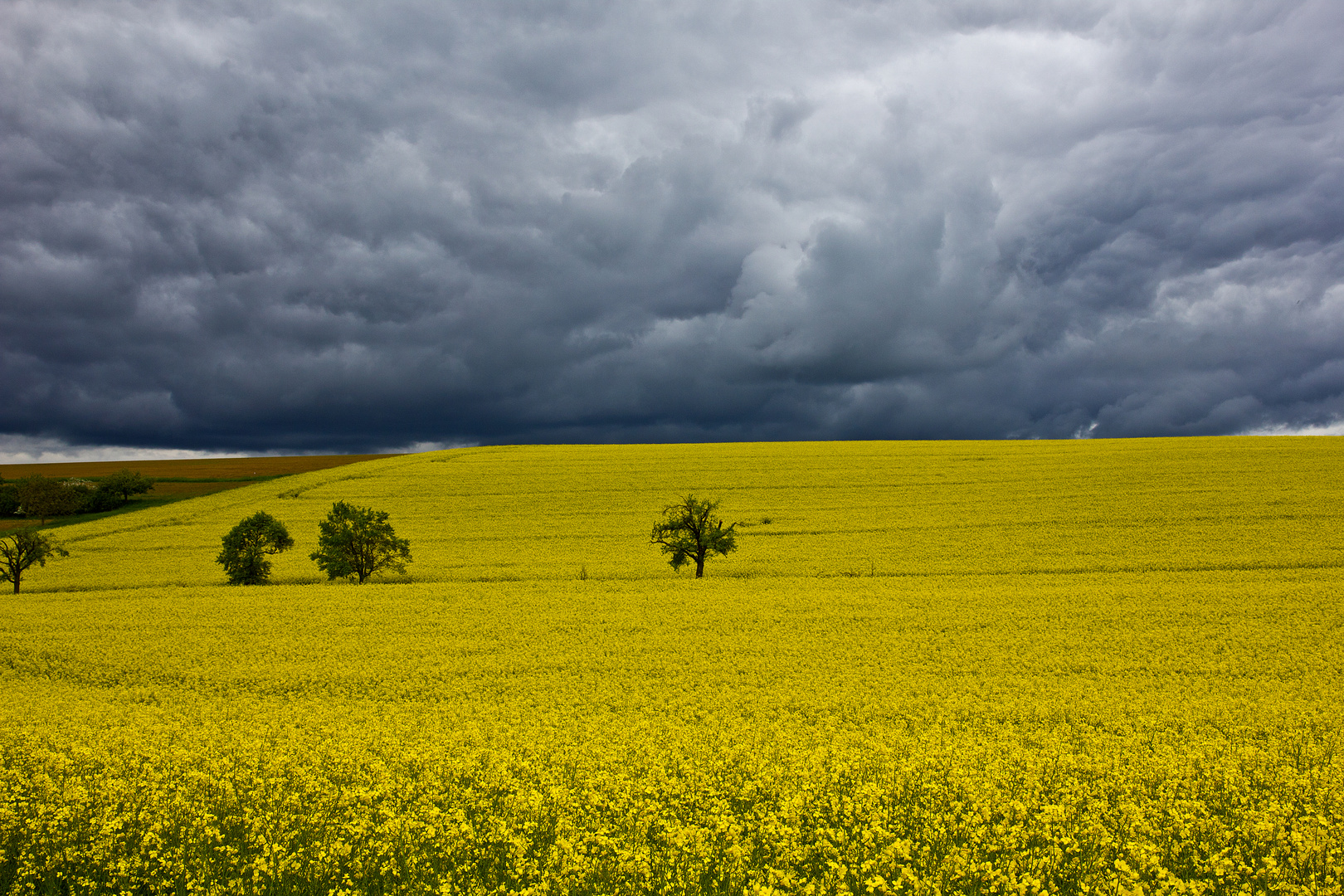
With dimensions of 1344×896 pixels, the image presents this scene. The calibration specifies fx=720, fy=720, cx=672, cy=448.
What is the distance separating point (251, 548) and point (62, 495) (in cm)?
3895

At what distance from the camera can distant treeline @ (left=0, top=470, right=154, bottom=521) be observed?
55.4 m

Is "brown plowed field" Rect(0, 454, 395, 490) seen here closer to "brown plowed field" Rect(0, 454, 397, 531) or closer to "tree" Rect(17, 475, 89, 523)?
"brown plowed field" Rect(0, 454, 397, 531)

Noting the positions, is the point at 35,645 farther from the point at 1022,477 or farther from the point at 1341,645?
the point at 1022,477

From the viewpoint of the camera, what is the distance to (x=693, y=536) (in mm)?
30109

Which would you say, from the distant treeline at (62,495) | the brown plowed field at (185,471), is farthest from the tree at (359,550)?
the distant treeline at (62,495)

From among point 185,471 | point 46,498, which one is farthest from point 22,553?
point 185,471

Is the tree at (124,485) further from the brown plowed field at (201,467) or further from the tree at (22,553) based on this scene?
the tree at (22,553)

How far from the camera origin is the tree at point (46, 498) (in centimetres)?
5522

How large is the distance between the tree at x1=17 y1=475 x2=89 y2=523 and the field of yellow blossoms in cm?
2815

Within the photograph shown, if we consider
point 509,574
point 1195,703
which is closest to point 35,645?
point 509,574

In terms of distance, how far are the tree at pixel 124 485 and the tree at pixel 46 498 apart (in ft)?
7.05

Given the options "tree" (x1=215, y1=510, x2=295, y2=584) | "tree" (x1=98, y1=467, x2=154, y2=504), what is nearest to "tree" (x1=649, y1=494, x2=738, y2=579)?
"tree" (x1=215, y1=510, x2=295, y2=584)

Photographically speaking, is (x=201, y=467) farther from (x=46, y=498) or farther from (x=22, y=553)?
(x=22, y=553)

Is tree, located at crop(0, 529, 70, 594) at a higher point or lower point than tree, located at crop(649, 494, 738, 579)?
lower
